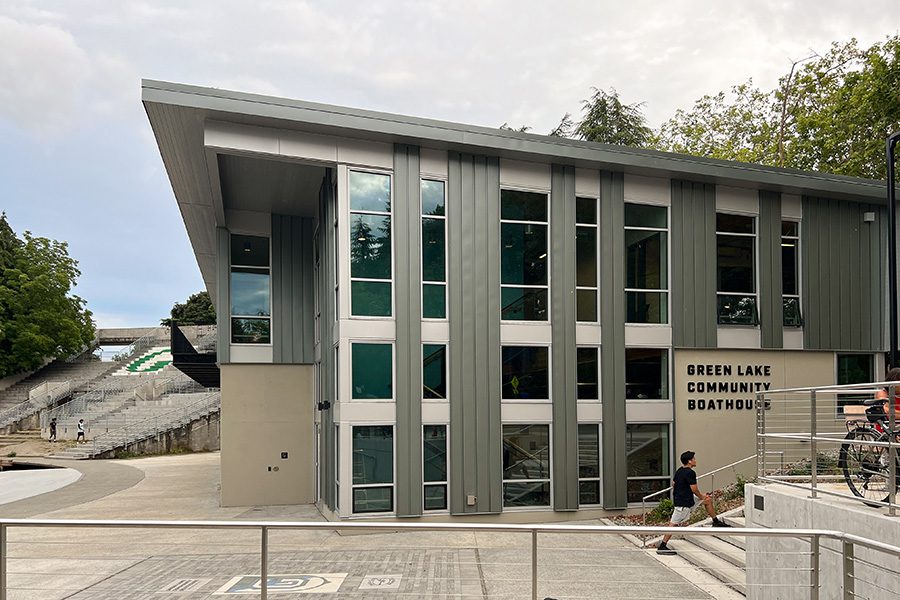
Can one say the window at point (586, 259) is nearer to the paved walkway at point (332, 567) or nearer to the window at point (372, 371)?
the window at point (372, 371)

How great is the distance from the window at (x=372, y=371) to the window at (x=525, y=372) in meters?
2.38

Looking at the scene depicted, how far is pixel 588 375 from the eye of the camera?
14.5 metres

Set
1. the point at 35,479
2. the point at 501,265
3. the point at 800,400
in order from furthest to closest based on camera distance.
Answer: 1. the point at 35,479
2. the point at 800,400
3. the point at 501,265

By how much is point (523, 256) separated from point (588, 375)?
9.54ft

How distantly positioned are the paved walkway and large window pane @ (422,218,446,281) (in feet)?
16.4

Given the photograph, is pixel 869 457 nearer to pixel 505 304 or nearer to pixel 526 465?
pixel 526 465

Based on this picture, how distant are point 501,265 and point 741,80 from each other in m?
25.8

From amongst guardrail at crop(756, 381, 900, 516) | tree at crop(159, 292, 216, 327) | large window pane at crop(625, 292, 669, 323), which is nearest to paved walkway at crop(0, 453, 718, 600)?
guardrail at crop(756, 381, 900, 516)

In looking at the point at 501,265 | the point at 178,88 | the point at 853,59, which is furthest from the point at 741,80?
the point at 178,88

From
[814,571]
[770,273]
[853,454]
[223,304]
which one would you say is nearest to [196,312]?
[223,304]

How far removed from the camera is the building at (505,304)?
13117 mm

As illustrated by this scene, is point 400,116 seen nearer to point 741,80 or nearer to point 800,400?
point 800,400

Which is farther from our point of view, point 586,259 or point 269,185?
point 269,185

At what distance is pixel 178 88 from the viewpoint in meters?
11.7
